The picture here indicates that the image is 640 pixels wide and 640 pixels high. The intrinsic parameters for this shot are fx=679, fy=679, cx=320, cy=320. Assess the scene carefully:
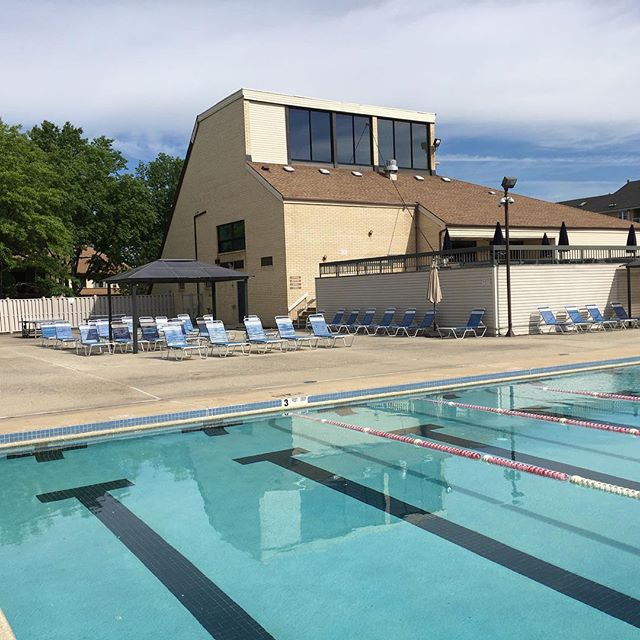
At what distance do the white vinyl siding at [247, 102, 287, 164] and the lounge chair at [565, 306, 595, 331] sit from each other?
15853 mm

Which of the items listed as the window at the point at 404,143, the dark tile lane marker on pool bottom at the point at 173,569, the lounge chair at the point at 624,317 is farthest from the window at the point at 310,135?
the dark tile lane marker on pool bottom at the point at 173,569

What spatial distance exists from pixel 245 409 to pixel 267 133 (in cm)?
2369

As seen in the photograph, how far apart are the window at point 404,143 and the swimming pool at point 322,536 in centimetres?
2787

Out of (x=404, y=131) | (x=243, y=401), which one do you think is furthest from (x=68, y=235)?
(x=243, y=401)

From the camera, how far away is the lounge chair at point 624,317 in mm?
21931

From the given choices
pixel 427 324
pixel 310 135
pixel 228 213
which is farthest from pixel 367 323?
pixel 310 135

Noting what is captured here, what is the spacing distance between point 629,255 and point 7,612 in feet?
80.9

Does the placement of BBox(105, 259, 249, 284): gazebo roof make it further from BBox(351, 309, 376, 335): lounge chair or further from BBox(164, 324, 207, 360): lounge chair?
BBox(351, 309, 376, 335): lounge chair

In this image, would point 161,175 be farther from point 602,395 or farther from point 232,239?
point 602,395

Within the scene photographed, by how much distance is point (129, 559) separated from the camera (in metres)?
4.98

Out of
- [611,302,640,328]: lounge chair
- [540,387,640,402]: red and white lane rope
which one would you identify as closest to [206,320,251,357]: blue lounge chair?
[540,387,640,402]: red and white lane rope

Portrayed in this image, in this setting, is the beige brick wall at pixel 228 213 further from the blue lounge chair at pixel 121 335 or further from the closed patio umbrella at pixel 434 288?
the blue lounge chair at pixel 121 335

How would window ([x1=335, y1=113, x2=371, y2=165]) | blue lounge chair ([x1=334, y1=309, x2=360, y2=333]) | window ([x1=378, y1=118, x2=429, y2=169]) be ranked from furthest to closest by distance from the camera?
window ([x1=378, y1=118, x2=429, y2=169])
window ([x1=335, y1=113, x2=371, y2=165])
blue lounge chair ([x1=334, y1=309, x2=360, y2=333])

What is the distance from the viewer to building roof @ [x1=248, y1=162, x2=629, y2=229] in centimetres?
2903
